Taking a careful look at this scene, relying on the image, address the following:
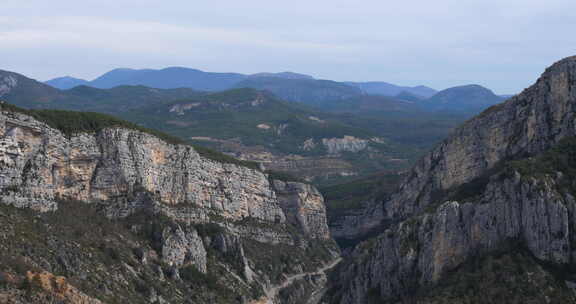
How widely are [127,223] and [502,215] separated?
183ft

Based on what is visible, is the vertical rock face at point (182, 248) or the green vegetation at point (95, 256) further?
the vertical rock face at point (182, 248)

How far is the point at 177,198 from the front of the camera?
15175 cm

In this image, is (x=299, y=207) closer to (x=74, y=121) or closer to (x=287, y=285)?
(x=287, y=285)

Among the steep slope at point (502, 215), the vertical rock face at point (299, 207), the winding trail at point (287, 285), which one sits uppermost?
the steep slope at point (502, 215)

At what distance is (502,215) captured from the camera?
116 metres

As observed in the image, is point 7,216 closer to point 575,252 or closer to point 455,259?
point 455,259

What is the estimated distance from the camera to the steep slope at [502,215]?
110125 millimetres

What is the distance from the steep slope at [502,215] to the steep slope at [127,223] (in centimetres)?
1997

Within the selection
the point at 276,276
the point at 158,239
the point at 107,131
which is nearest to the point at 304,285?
the point at 276,276

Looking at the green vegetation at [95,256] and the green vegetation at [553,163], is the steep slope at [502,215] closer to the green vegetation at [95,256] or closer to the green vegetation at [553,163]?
the green vegetation at [553,163]

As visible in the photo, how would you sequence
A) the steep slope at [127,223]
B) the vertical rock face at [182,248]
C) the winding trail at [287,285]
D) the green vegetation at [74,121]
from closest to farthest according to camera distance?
the steep slope at [127,223], the green vegetation at [74,121], the vertical rock face at [182,248], the winding trail at [287,285]

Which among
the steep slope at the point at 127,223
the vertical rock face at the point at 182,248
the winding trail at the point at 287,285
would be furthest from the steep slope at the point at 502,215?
the vertical rock face at the point at 182,248

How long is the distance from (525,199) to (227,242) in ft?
182

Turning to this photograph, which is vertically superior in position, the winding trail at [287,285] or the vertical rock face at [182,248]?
the vertical rock face at [182,248]
